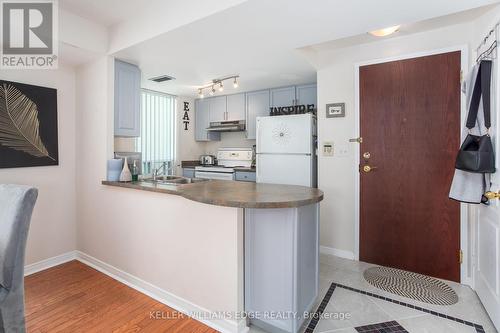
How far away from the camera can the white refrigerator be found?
10.1ft

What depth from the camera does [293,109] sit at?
11.9ft

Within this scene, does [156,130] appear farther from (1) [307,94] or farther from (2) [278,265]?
(2) [278,265]

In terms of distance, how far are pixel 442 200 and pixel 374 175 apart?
0.61m

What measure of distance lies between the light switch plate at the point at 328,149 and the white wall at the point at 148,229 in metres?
1.65

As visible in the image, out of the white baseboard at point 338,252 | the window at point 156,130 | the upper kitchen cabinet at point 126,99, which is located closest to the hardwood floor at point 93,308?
the upper kitchen cabinet at point 126,99

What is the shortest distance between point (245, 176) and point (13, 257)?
285 centimetres

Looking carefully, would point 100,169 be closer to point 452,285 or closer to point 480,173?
point 480,173

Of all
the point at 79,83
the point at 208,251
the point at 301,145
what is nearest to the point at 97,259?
the point at 208,251

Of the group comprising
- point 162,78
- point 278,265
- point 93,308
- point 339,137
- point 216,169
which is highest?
point 162,78

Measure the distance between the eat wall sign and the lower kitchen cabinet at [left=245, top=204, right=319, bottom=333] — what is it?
6.81 ft

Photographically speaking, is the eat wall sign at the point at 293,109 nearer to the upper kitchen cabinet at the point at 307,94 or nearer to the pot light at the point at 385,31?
the upper kitchen cabinet at the point at 307,94

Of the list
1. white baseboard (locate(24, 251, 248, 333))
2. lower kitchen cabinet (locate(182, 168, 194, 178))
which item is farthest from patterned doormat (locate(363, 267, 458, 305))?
lower kitchen cabinet (locate(182, 168, 194, 178))

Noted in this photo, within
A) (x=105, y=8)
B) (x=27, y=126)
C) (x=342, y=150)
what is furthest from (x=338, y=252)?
(x=27, y=126)

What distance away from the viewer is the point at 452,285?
7.47ft
